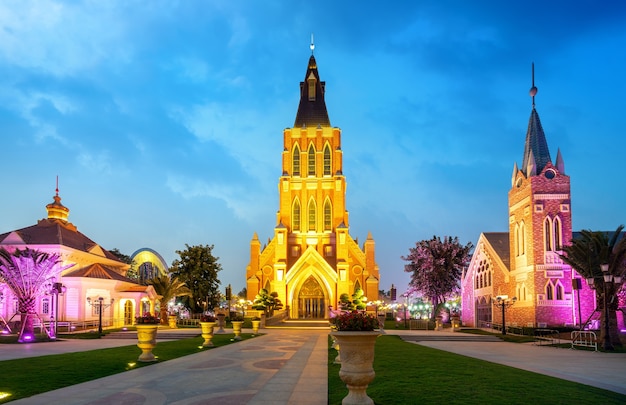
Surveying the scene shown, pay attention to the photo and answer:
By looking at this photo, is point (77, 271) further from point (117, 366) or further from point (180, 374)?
point (180, 374)

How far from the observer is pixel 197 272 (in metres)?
61.8

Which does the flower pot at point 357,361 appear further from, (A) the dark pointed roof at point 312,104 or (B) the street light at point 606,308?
(A) the dark pointed roof at point 312,104

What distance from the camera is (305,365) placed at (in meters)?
17.4

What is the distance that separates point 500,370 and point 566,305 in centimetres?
2491

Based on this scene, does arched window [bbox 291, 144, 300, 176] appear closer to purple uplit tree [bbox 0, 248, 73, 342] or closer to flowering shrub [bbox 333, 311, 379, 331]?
purple uplit tree [bbox 0, 248, 73, 342]

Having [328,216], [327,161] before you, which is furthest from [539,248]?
[327,161]

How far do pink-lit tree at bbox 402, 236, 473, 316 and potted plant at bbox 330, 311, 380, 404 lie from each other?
45904 millimetres

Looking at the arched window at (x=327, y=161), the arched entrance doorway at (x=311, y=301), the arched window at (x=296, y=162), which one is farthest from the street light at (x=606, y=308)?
the arched window at (x=296, y=162)

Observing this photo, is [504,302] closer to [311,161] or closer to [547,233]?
[547,233]

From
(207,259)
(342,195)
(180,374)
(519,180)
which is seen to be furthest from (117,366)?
(342,195)

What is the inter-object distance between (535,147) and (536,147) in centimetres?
7

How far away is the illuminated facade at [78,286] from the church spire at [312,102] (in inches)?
1430

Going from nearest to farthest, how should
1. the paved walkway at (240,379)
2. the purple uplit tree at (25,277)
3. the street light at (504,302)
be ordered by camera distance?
1. the paved walkway at (240,379)
2. the purple uplit tree at (25,277)
3. the street light at (504,302)

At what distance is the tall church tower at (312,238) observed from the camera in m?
A: 69.8
